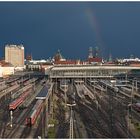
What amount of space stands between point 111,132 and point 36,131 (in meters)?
5.34

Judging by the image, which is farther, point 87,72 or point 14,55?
point 14,55

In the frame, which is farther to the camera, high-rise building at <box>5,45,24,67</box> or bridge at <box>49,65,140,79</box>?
high-rise building at <box>5,45,24,67</box>

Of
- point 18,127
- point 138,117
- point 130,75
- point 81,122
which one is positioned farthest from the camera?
point 130,75

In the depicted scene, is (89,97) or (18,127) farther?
(89,97)

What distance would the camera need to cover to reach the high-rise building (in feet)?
594

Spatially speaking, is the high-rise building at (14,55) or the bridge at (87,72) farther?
the high-rise building at (14,55)

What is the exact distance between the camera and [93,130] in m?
28.1

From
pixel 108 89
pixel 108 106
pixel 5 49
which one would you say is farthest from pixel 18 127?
pixel 5 49

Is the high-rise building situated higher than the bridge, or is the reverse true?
the high-rise building

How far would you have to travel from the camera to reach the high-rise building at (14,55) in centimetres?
18109

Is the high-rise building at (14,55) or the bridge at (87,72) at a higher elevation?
the high-rise building at (14,55)

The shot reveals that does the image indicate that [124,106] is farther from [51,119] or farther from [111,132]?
[111,132]

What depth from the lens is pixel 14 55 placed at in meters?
183

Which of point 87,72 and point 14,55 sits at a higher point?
point 14,55
